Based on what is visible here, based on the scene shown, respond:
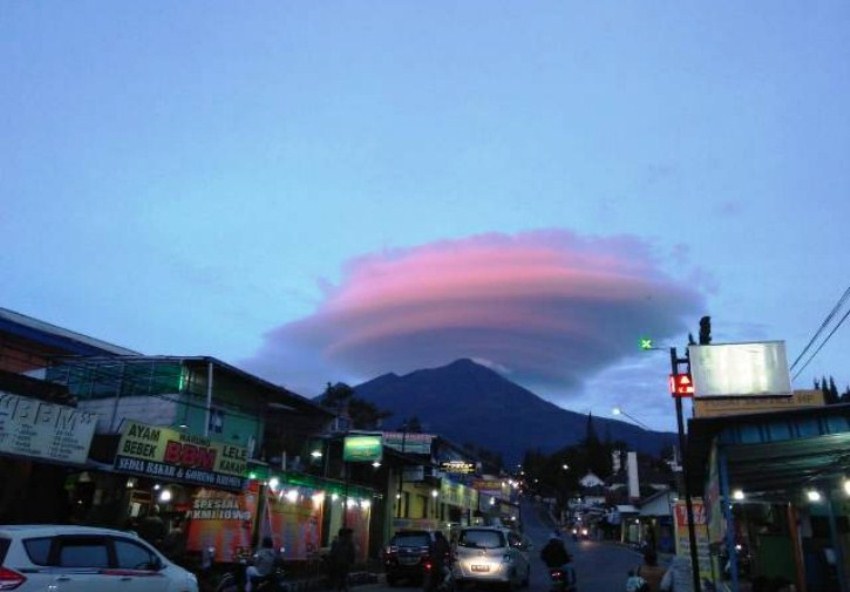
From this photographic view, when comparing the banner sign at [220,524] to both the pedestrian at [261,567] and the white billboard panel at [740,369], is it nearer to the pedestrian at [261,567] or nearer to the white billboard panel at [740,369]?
the pedestrian at [261,567]

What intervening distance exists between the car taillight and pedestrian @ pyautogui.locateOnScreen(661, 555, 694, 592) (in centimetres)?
1073

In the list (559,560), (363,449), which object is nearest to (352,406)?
(363,449)

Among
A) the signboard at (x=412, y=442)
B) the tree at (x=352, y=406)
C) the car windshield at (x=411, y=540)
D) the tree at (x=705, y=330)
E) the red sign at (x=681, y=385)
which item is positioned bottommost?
the car windshield at (x=411, y=540)

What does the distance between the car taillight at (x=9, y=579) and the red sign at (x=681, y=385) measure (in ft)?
55.0

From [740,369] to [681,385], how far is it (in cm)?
718

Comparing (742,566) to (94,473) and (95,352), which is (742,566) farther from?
(95,352)

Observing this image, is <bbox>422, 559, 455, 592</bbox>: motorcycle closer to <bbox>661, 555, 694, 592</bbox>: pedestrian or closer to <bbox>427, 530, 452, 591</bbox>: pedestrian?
<bbox>427, 530, 452, 591</bbox>: pedestrian

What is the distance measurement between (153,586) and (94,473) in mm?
8696

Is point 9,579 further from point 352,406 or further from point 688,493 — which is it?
point 352,406

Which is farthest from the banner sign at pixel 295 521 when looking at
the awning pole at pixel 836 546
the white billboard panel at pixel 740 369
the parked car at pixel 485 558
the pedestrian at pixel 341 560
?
the awning pole at pixel 836 546

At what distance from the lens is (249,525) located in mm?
23516

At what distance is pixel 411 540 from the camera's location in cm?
2669

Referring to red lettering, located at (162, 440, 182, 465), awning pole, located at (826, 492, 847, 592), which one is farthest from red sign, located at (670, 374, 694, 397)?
red lettering, located at (162, 440, 182, 465)

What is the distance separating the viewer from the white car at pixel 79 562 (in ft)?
31.2
